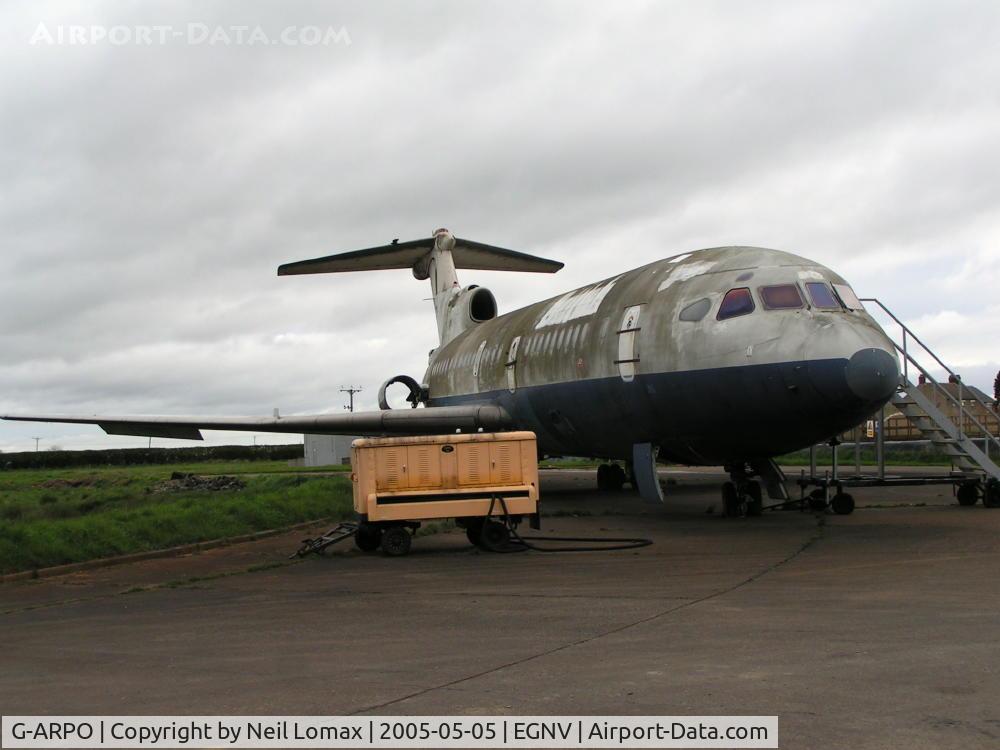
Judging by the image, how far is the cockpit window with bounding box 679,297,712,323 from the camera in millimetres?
15414

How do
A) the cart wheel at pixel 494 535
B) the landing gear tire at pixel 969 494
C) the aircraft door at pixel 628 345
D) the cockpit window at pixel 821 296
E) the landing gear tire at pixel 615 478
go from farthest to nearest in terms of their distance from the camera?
the landing gear tire at pixel 615 478 < the landing gear tire at pixel 969 494 < the aircraft door at pixel 628 345 < the cockpit window at pixel 821 296 < the cart wheel at pixel 494 535

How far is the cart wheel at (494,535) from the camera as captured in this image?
1362 cm

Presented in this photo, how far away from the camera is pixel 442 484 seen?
14016 millimetres

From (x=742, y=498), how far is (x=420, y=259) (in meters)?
17.3

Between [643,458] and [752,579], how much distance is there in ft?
20.9

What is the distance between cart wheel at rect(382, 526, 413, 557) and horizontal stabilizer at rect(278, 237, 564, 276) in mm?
17640

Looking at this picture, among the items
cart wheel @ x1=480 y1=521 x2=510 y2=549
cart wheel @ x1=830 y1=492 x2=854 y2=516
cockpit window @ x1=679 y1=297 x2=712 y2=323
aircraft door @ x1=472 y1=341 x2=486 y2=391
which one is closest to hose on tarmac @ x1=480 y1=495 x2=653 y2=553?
cart wheel @ x1=480 y1=521 x2=510 y2=549

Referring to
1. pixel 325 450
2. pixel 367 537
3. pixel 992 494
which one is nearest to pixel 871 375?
pixel 367 537

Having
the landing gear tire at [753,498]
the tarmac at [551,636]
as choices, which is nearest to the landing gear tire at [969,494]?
the landing gear tire at [753,498]

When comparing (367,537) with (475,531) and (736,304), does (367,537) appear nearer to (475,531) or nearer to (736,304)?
(475,531)

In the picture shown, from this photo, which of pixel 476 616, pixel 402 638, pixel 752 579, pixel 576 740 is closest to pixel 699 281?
pixel 752 579

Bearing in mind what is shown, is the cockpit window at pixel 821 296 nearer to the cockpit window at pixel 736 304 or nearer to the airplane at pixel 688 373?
the airplane at pixel 688 373

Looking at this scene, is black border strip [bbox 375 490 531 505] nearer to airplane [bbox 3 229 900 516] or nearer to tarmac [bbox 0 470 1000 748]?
tarmac [bbox 0 470 1000 748]

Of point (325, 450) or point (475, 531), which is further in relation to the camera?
point (325, 450)
